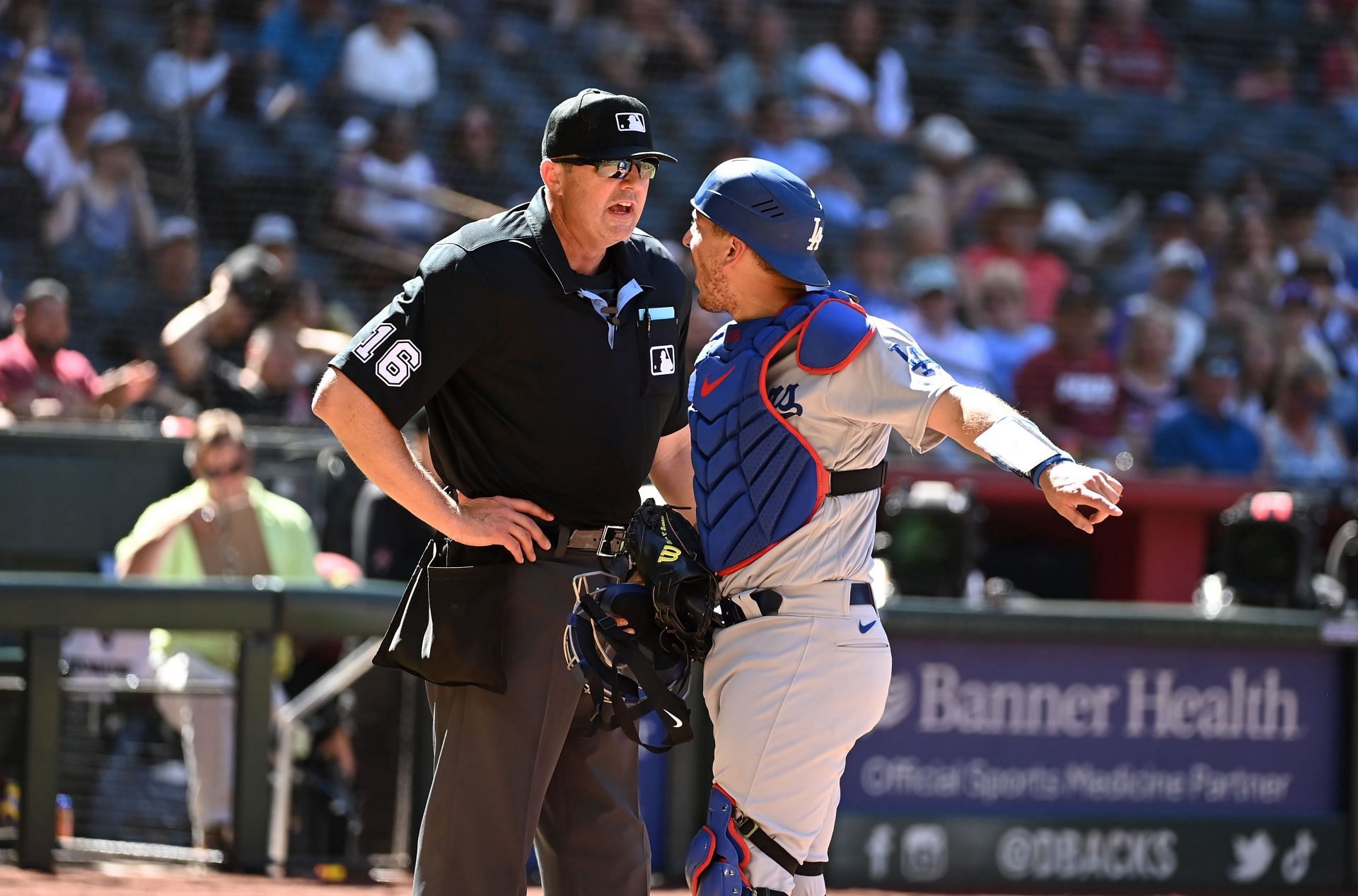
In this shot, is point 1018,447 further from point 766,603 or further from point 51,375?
point 51,375

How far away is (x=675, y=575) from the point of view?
323 centimetres

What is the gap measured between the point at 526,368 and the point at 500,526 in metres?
0.33

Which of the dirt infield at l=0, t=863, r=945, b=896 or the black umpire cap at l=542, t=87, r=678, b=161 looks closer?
the black umpire cap at l=542, t=87, r=678, b=161

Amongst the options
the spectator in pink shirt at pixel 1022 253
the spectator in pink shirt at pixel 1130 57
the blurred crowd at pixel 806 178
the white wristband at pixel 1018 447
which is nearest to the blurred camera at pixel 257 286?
the blurred crowd at pixel 806 178

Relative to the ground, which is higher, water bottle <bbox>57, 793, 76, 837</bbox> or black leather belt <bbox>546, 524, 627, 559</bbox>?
black leather belt <bbox>546, 524, 627, 559</bbox>

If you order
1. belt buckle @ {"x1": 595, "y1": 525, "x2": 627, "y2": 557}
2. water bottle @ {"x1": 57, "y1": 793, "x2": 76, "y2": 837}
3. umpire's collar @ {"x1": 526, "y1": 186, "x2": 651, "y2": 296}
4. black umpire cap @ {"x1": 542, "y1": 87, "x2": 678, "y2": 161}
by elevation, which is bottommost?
water bottle @ {"x1": 57, "y1": 793, "x2": 76, "y2": 837}

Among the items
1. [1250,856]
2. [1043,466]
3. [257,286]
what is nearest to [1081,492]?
[1043,466]

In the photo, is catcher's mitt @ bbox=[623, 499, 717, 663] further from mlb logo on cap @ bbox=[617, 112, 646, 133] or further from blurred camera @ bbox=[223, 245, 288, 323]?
blurred camera @ bbox=[223, 245, 288, 323]

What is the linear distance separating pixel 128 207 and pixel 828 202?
13.8ft

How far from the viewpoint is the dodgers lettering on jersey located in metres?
3.14

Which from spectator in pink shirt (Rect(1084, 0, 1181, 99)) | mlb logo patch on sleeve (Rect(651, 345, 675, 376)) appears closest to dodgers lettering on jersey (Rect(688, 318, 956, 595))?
mlb logo patch on sleeve (Rect(651, 345, 675, 376))

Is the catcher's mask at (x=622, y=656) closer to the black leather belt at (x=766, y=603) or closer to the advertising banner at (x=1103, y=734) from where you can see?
the black leather belt at (x=766, y=603)

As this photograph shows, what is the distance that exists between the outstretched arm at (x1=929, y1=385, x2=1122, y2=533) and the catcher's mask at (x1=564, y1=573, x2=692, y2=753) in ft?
2.25

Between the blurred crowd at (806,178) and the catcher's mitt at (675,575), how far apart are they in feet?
16.6
